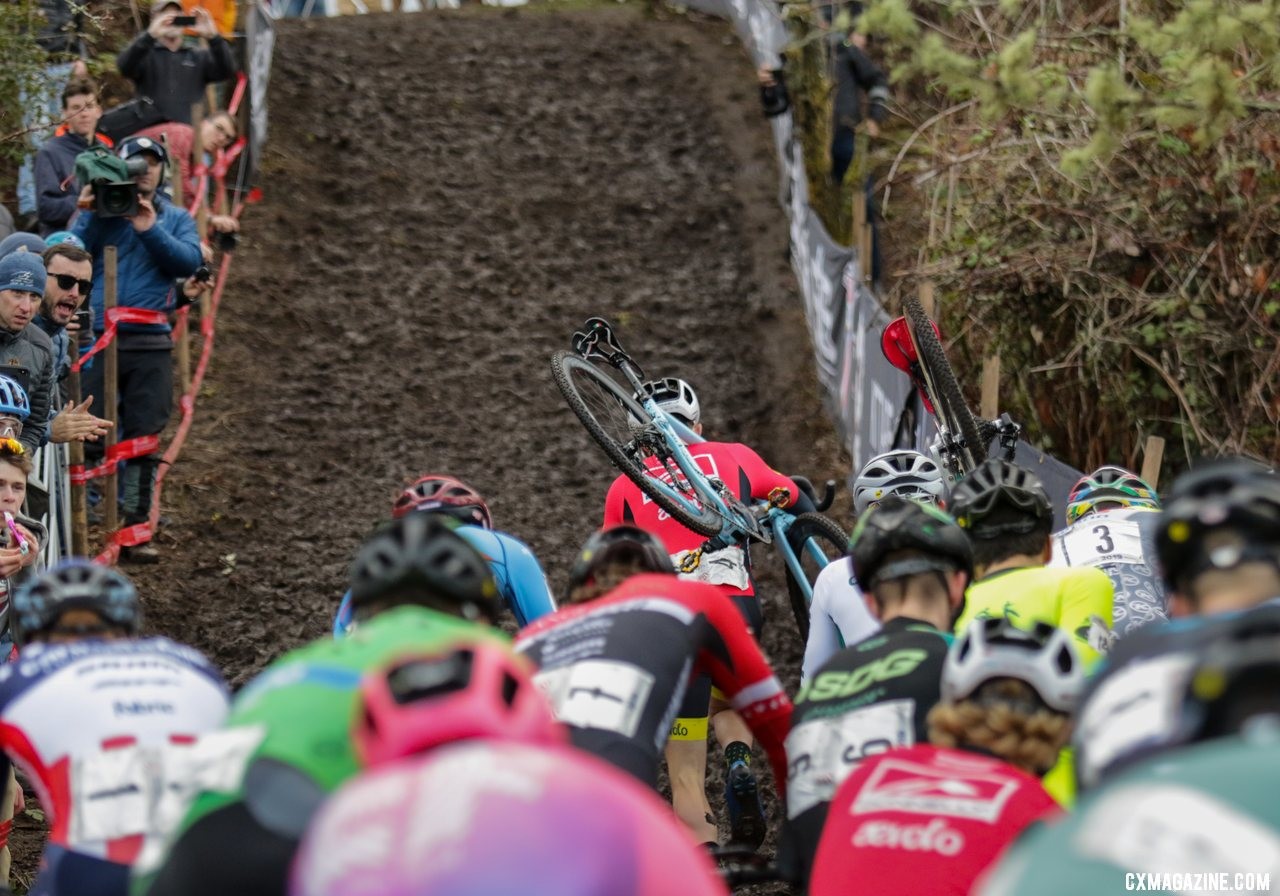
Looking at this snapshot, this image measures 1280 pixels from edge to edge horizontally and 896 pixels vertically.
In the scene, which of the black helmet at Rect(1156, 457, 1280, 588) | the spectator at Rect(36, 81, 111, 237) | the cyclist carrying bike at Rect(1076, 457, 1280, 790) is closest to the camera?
the cyclist carrying bike at Rect(1076, 457, 1280, 790)

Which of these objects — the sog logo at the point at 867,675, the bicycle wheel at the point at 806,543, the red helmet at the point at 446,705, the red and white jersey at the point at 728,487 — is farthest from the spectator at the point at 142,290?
the red helmet at the point at 446,705

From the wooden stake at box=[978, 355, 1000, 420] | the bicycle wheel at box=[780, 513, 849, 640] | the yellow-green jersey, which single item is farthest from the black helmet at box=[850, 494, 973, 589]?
the wooden stake at box=[978, 355, 1000, 420]

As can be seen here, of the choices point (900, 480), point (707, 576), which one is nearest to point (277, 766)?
point (900, 480)

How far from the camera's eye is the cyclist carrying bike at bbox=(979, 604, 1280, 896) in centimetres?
242

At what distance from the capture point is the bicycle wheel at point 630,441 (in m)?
8.63

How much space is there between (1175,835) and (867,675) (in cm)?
218

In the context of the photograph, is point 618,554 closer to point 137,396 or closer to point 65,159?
point 137,396

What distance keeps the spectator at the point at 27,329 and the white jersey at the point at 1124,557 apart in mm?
5268

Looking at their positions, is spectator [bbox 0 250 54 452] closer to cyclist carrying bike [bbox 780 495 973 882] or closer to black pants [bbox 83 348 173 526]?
black pants [bbox 83 348 173 526]

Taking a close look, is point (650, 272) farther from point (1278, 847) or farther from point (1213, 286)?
point (1278, 847)

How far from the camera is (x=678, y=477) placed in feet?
29.6

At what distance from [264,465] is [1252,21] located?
8827mm

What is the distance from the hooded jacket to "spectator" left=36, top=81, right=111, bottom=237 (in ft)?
2.67

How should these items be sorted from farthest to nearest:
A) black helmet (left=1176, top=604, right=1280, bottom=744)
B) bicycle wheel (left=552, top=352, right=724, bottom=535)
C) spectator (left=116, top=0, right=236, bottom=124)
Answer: spectator (left=116, top=0, right=236, bottom=124) → bicycle wheel (left=552, top=352, right=724, bottom=535) → black helmet (left=1176, top=604, right=1280, bottom=744)
